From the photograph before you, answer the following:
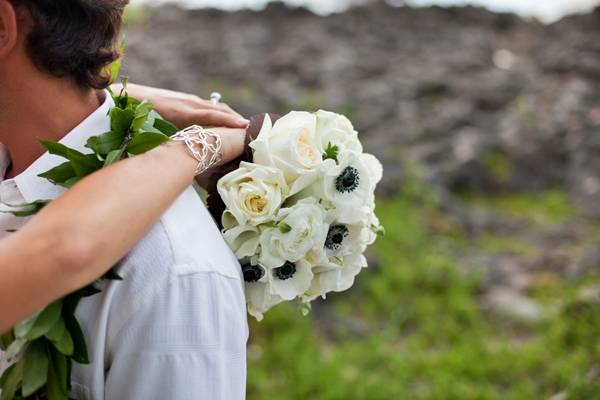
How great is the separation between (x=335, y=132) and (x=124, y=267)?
63cm

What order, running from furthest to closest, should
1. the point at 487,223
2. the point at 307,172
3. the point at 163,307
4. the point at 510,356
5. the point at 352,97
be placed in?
1. the point at 352,97
2. the point at 487,223
3. the point at 510,356
4. the point at 307,172
5. the point at 163,307

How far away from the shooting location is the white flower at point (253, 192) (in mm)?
1364

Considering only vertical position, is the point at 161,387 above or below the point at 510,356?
above

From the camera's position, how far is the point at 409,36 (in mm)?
9430

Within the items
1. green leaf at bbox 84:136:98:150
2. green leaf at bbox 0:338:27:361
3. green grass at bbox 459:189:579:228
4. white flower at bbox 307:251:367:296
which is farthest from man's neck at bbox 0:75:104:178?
green grass at bbox 459:189:579:228

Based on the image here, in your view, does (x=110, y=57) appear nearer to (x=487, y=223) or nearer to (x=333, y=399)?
(x=333, y=399)

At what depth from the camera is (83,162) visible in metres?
1.31

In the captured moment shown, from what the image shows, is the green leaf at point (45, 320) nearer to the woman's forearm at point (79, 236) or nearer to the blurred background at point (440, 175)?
the woman's forearm at point (79, 236)

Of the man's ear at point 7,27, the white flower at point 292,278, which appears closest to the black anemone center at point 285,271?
the white flower at point 292,278

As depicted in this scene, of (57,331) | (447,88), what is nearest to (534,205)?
(447,88)

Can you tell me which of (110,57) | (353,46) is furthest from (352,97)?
(110,57)

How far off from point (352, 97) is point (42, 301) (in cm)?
687

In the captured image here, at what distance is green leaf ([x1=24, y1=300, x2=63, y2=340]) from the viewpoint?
1.17 metres

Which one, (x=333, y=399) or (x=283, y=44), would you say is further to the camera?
(x=283, y=44)
